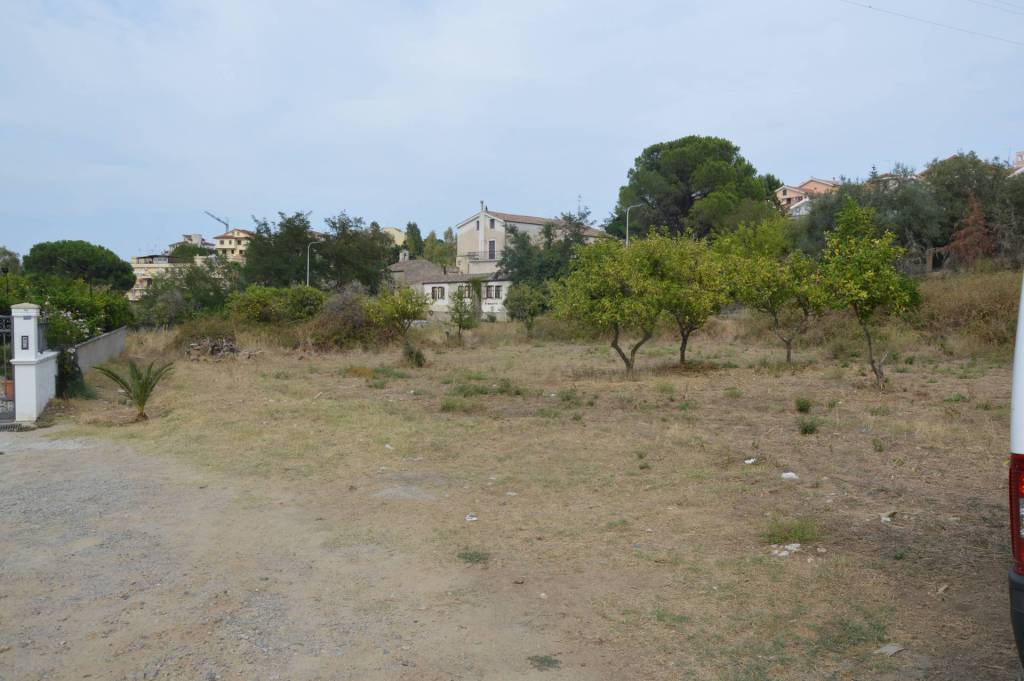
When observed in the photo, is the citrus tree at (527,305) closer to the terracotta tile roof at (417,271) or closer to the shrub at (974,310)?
the shrub at (974,310)

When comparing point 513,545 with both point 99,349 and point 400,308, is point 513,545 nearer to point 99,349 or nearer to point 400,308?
point 99,349

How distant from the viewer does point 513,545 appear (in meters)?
6.82

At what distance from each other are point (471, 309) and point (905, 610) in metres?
33.0

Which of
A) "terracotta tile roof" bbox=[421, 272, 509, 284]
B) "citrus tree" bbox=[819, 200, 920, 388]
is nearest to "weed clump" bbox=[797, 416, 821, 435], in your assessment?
"citrus tree" bbox=[819, 200, 920, 388]

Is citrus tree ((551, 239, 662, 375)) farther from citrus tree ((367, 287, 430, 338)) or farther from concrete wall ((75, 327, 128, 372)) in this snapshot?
concrete wall ((75, 327, 128, 372))

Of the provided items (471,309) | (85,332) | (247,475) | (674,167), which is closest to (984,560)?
(247,475)

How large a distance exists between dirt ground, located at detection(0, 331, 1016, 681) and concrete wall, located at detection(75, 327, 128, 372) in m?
7.84

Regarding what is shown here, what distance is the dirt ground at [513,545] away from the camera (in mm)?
4609

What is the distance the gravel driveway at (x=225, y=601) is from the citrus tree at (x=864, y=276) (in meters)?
13.8

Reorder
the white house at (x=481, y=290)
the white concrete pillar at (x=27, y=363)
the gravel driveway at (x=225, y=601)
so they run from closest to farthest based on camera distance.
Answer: the gravel driveway at (x=225, y=601)
the white concrete pillar at (x=27, y=363)
the white house at (x=481, y=290)

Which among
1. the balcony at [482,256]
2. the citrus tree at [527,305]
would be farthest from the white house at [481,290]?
the citrus tree at [527,305]

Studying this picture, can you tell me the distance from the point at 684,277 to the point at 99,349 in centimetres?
1794

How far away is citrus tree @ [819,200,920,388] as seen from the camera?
17406mm

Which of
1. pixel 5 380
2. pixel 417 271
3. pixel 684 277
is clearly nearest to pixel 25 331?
pixel 5 380
